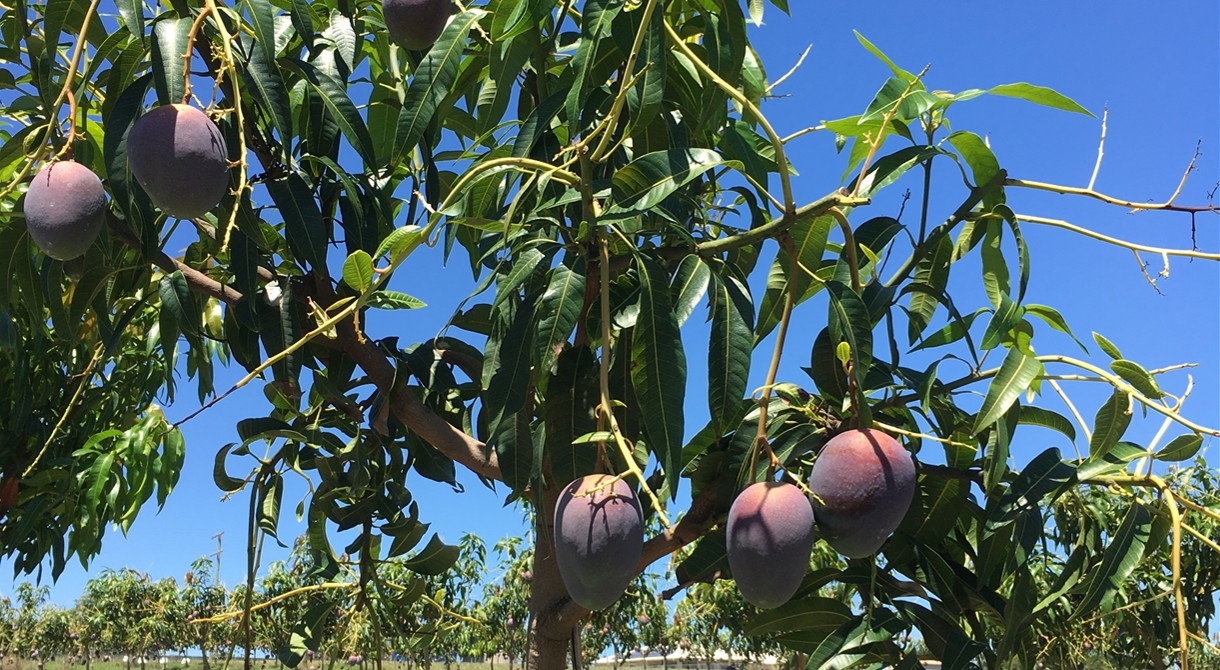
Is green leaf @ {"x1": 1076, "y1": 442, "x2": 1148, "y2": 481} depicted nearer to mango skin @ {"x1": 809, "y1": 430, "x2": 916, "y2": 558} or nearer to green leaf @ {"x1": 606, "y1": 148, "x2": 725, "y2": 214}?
mango skin @ {"x1": 809, "y1": 430, "x2": 916, "y2": 558}

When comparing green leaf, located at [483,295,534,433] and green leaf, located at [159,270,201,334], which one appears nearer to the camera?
green leaf, located at [483,295,534,433]

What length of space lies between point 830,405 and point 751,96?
450 mm

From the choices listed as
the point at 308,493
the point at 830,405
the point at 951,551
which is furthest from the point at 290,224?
the point at 951,551

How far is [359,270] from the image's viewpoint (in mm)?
974

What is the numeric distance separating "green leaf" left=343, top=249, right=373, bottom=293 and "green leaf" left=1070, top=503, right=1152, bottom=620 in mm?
898

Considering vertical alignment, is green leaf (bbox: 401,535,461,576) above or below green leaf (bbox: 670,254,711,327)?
below

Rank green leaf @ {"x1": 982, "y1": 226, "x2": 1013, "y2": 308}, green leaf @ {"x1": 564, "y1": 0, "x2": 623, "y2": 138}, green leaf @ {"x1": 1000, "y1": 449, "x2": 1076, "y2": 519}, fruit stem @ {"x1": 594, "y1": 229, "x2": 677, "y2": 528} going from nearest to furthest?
fruit stem @ {"x1": 594, "y1": 229, "x2": 677, "y2": 528} → green leaf @ {"x1": 564, "y1": 0, "x2": 623, "y2": 138} → green leaf @ {"x1": 1000, "y1": 449, "x2": 1076, "y2": 519} → green leaf @ {"x1": 982, "y1": 226, "x2": 1013, "y2": 308}

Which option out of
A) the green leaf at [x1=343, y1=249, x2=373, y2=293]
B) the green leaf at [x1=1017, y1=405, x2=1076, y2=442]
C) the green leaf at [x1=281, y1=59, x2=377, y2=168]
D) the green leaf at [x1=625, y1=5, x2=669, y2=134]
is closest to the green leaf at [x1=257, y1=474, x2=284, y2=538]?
the green leaf at [x1=281, y1=59, x2=377, y2=168]

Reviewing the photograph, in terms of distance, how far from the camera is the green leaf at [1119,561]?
3.76ft

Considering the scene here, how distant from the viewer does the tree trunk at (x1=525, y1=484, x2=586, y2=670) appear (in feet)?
4.14

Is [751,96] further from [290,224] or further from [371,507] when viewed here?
[371,507]

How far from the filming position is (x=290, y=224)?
48.2 inches

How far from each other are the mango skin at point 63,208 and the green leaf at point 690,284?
2.07ft

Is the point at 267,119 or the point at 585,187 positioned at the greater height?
the point at 267,119
